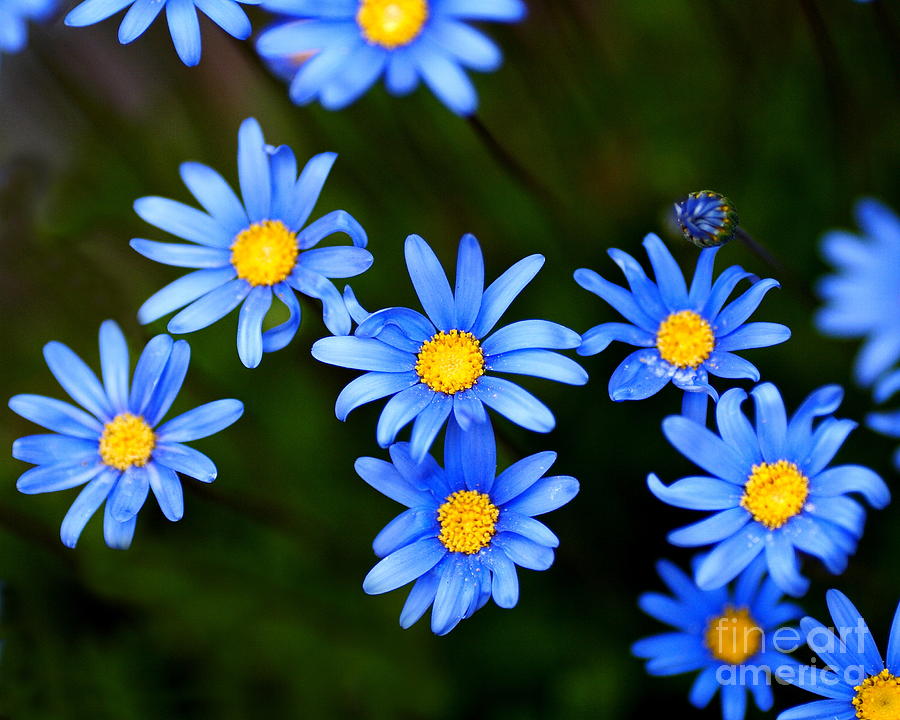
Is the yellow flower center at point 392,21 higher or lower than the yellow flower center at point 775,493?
higher

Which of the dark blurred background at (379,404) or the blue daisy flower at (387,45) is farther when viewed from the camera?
the dark blurred background at (379,404)

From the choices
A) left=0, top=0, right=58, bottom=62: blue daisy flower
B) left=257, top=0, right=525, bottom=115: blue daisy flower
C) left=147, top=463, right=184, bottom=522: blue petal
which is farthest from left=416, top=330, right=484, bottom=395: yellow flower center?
left=0, top=0, right=58, bottom=62: blue daisy flower

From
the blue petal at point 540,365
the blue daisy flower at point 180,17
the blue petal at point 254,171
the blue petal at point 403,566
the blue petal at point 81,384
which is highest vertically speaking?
the blue daisy flower at point 180,17

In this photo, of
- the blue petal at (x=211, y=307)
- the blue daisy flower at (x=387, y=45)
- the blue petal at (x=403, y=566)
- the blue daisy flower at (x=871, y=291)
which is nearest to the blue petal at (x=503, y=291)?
the blue daisy flower at (x=387, y=45)

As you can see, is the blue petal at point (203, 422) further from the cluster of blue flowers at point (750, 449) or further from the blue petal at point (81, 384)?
the cluster of blue flowers at point (750, 449)

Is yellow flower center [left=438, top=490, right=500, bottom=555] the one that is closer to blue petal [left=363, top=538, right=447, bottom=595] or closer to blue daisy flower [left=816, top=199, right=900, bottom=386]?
blue petal [left=363, top=538, right=447, bottom=595]

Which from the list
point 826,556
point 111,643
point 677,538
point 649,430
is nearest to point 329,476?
point 111,643

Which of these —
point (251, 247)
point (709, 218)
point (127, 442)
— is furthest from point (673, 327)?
point (127, 442)
